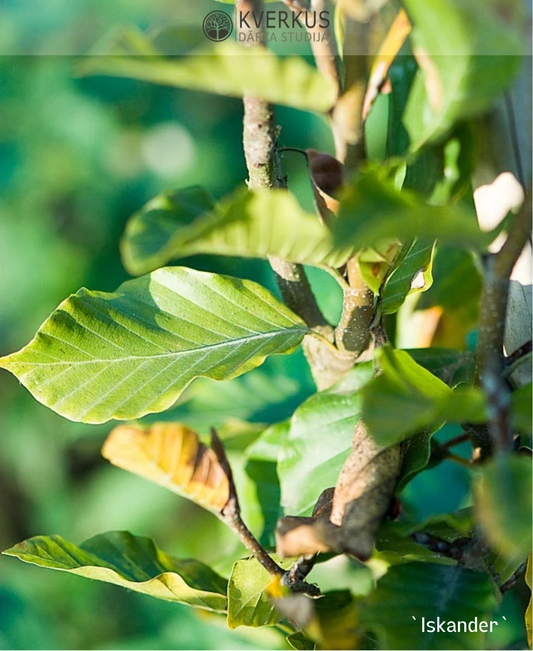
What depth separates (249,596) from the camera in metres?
0.51

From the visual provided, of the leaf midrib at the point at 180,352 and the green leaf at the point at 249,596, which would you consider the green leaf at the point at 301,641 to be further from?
the leaf midrib at the point at 180,352

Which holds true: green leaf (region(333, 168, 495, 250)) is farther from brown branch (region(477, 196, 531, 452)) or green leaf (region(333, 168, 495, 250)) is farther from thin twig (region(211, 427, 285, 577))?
thin twig (region(211, 427, 285, 577))

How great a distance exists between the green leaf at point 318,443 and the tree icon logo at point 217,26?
0.30 meters

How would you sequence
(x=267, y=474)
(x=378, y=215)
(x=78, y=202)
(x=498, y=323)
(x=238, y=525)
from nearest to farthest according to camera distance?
(x=378, y=215) → (x=498, y=323) → (x=238, y=525) → (x=267, y=474) → (x=78, y=202)

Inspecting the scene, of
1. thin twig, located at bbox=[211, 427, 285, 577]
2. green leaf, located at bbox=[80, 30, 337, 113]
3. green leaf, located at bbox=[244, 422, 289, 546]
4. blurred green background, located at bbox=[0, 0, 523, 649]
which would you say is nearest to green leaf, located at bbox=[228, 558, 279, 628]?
thin twig, located at bbox=[211, 427, 285, 577]

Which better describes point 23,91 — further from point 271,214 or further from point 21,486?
point 271,214

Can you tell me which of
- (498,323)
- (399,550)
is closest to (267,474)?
(399,550)

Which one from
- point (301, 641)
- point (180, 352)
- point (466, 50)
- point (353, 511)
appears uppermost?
point (466, 50)

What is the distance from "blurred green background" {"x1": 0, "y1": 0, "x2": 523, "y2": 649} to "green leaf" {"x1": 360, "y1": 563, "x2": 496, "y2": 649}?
43.3 inches

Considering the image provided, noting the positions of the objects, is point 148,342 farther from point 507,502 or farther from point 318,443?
point 507,502

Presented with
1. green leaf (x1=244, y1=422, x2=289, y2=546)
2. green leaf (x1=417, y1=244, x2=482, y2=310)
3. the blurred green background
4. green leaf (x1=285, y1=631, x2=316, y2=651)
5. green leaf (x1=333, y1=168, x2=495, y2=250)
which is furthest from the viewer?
the blurred green background

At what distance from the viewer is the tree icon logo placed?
1.89ft

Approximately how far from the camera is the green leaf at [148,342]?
1.64 ft

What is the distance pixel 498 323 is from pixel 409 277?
73 millimetres
